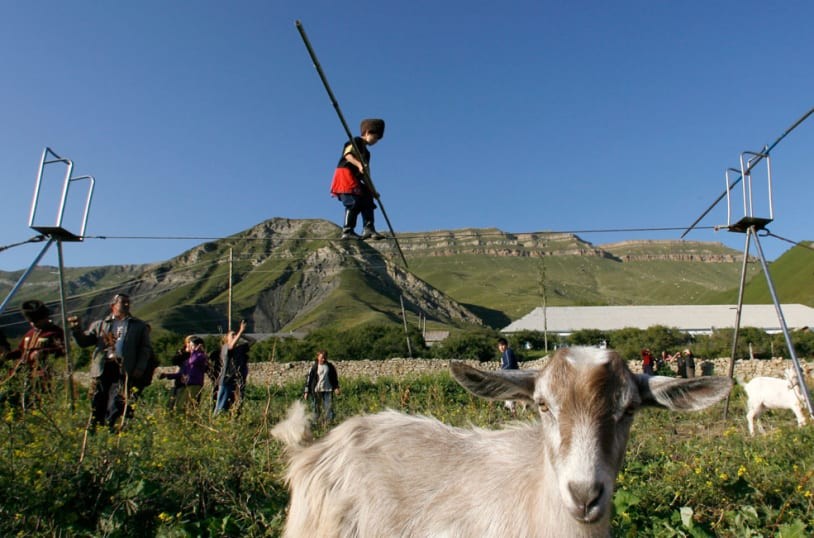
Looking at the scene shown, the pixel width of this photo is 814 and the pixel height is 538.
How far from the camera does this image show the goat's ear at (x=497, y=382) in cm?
297

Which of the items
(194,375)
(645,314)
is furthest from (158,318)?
(194,375)

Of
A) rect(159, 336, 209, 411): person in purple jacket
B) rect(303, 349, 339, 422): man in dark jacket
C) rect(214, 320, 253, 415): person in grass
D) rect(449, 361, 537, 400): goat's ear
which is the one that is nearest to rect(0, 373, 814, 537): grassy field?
rect(449, 361, 537, 400): goat's ear

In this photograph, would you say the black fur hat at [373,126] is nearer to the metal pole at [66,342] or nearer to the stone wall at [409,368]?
the metal pole at [66,342]

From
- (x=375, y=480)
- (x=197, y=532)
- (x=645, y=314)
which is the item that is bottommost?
(x=197, y=532)

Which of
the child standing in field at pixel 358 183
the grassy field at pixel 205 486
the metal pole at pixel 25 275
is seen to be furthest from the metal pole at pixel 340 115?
the metal pole at pixel 25 275

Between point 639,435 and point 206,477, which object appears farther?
point 639,435

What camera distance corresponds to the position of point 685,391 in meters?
2.88

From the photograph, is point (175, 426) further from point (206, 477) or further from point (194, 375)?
point (194, 375)

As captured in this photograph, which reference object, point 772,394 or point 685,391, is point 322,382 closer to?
point 772,394

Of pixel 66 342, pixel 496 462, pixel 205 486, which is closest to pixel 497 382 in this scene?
pixel 496 462

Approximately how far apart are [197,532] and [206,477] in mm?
569

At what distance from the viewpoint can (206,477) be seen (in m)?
4.70

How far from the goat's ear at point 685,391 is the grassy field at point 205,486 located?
1.66 metres

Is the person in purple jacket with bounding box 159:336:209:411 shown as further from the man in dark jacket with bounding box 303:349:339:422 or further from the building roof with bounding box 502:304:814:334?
the building roof with bounding box 502:304:814:334
